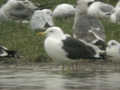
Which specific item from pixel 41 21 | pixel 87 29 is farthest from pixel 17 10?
pixel 87 29

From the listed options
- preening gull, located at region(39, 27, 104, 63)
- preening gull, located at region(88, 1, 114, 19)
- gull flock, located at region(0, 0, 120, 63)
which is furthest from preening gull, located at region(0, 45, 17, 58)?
preening gull, located at region(88, 1, 114, 19)

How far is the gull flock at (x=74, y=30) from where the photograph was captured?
1344 cm

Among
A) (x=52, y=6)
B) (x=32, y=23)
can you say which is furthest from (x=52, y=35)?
(x=52, y=6)

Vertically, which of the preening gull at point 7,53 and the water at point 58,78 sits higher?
the preening gull at point 7,53

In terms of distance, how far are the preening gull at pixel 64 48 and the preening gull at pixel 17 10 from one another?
7373 millimetres

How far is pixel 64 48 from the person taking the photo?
1334 centimetres

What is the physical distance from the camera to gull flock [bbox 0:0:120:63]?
13.4m

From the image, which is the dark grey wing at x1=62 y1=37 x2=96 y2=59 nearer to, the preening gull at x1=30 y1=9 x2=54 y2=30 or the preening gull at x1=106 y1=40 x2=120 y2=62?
the preening gull at x1=106 y1=40 x2=120 y2=62

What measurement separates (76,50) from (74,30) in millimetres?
2539

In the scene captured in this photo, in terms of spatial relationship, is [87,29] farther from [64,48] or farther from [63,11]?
[63,11]

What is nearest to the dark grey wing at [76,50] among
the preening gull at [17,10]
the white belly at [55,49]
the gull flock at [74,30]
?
the gull flock at [74,30]

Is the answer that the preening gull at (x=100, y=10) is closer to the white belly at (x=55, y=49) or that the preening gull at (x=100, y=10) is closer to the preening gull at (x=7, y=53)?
the preening gull at (x=7, y=53)

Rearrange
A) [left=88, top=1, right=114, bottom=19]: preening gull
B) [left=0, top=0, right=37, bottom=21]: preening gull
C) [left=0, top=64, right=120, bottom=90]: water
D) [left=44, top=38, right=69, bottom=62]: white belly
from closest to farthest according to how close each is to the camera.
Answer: [left=0, top=64, right=120, bottom=90]: water → [left=44, top=38, right=69, bottom=62]: white belly → [left=88, top=1, right=114, bottom=19]: preening gull → [left=0, top=0, right=37, bottom=21]: preening gull

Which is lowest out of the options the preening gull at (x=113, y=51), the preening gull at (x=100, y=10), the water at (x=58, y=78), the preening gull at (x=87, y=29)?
the water at (x=58, y=78)
